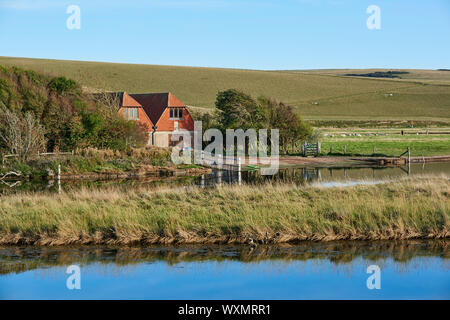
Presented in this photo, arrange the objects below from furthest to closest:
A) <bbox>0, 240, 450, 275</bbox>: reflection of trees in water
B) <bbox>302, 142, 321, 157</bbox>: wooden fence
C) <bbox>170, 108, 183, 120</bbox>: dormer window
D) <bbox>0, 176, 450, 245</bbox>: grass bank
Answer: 1. <bbox>170, 108, 183, 120</bbox>: dormer window
2. <bbox>302, 142, 321, 157</bbox>: wooden fence
3. <bbox>0, 176, 450, 245</bbox>: grass bank
4. <bbox>0, 240, 450, 275</bbox>: reflection of trees in water

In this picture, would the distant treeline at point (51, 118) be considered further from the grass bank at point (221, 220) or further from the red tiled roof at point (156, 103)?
the grass bank at point (221, 220)

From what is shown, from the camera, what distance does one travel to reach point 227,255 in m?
14.4

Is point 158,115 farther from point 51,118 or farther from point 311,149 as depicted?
point 51,118

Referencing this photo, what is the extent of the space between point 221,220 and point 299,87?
128 meters

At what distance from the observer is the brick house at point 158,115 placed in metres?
52.9

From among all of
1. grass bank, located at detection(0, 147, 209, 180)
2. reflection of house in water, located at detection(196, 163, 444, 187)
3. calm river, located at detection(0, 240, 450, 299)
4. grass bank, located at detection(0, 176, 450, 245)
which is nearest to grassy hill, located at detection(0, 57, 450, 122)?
grass bank, located at detection(0, 147, 209, 180)

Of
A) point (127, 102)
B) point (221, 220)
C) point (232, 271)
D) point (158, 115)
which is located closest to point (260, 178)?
point (221, 220)

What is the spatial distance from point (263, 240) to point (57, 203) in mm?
6768

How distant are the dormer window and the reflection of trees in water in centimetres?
4106

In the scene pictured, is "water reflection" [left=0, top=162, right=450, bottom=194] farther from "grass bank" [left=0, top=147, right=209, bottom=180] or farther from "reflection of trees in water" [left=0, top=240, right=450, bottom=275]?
"reflection of trees in water" [left=0, top=240, right=450, bottom=275]

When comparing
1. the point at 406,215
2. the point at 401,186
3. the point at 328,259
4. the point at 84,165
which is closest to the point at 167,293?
the point at 328,259

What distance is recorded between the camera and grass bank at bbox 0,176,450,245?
621 inches

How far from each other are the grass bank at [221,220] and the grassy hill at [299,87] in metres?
95.5
